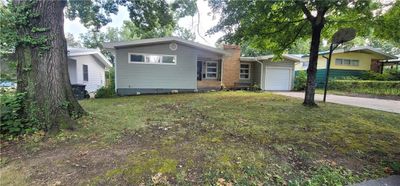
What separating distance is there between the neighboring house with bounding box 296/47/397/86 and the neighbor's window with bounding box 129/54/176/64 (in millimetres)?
12249

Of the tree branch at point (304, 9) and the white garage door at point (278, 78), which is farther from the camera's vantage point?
the white garage door at point (278, 78)

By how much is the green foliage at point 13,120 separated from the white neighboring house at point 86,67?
31.2 feet

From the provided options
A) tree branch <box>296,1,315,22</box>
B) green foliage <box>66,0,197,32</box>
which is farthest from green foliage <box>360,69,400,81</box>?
green foliage <box>66,0,197,32</box>

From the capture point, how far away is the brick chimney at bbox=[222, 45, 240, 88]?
16469mm

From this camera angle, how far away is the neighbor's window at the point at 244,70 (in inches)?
691

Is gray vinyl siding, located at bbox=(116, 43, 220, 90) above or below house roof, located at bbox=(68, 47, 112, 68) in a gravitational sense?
below

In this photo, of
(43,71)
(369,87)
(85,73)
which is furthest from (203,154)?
(369,87)

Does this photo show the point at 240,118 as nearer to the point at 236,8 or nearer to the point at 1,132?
the point at 236,8

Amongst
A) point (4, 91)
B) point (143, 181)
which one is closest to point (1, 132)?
point (4, 91)

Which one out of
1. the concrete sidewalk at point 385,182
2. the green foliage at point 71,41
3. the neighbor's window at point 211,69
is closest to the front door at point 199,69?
the neighbor's window at point 211,69

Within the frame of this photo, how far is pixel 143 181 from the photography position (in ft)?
8.42

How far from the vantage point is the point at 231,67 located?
16609 millimetres

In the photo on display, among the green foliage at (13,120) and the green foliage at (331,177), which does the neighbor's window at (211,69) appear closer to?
the green foliage at (13,120)

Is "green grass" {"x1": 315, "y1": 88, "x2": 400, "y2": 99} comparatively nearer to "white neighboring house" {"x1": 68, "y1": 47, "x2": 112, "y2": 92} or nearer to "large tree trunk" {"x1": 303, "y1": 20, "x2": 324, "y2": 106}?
"large tree trunk" {"x1": 303, "y1": 20, "x2": 324, "y2": 106}
